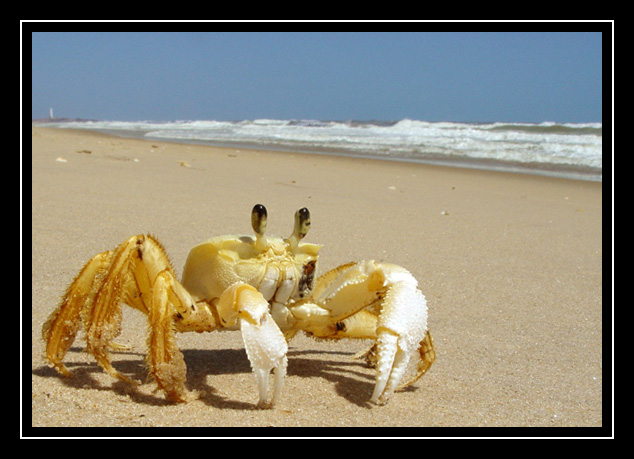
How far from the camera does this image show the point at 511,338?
375 cm

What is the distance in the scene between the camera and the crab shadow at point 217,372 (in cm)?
271

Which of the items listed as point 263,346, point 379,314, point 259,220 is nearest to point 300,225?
point 259,220

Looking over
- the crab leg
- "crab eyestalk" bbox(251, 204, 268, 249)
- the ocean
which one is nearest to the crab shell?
"crab eyestalk" bbox(251, 204, 268, 249)

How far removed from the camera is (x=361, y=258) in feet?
17.9

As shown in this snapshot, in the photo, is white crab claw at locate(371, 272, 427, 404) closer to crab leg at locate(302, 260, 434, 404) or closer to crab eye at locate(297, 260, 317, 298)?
crab leg at locate(302, 260, 434, 404)

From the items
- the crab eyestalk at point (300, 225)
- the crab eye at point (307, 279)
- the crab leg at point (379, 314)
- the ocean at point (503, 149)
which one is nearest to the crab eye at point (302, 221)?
the crab eyestalk at point (300, 225)

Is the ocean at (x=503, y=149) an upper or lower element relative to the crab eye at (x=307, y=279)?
upper

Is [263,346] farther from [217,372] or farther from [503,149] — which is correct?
[503,149]

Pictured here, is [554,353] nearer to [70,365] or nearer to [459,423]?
[459,423]

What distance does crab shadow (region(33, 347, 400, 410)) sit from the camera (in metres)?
2.71

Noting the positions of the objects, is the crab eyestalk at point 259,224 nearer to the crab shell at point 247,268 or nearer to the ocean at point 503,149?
the crab shell at point 247,268

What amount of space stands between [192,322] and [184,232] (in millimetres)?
3094

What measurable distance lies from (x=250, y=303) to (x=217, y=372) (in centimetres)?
74

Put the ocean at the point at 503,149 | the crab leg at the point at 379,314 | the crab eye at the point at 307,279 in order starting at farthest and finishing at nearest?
the ocean at the point at 503,149 → the crab eye at the point at 307,279 → the crab leg at the point at 379,314
